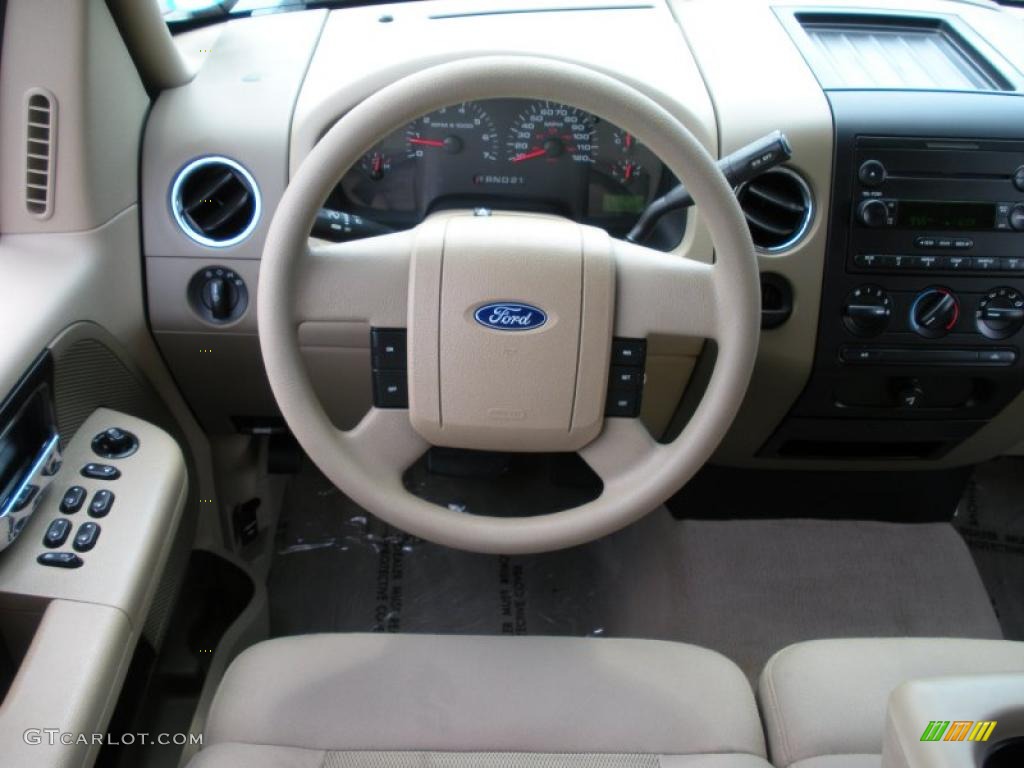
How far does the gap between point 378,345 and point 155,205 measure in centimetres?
49

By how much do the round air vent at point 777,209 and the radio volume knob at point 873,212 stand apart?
7cm

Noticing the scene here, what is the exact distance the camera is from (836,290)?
1280mm

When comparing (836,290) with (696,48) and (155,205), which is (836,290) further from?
(155,205)

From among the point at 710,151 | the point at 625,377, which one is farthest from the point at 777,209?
the point at 625,377

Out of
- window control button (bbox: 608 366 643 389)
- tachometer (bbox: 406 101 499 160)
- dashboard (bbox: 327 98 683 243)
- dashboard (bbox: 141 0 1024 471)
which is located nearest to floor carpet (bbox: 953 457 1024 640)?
dashboard (bbox: 141 0 1024 471)

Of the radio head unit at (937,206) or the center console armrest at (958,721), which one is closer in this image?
the center console armrest at (958,721)

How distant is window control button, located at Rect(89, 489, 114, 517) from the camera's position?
100cm

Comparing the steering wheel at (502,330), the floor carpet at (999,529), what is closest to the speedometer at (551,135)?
the steering wheel at (502,330)

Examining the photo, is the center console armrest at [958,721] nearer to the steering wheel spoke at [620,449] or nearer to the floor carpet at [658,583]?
the steering wheel spoke at [620,449]

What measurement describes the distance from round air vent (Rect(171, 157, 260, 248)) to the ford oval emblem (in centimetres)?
48

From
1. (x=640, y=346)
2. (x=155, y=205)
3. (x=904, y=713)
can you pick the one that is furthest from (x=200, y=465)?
(x=904, y=713)

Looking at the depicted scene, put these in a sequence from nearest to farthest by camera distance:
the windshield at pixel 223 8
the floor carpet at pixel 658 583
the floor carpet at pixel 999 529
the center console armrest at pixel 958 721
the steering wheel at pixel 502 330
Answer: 1. the center console armrest at pixel 958 721
2. the steering wheel at pixel 502 330
3. the windshield at pixel 223 8
4. the floor carpet at pixel 658 583
5. the floor carpet at pixel 999 529

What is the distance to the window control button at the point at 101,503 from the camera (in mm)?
1003

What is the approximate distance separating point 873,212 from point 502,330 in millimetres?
612
